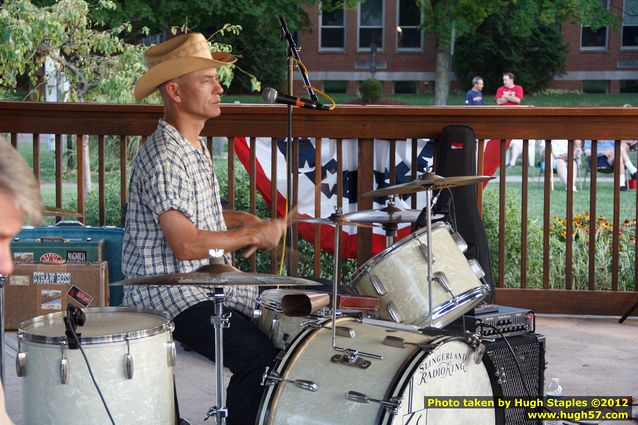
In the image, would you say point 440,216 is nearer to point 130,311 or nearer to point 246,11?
point 130,311

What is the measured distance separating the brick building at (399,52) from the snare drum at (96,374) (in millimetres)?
33912

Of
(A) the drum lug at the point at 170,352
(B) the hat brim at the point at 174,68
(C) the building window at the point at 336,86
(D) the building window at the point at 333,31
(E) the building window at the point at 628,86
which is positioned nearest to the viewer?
(A) the drum lug at the point at 170,352

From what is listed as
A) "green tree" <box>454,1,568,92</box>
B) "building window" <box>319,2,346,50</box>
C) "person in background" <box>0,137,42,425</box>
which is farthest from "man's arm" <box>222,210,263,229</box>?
"building window" <box>319,2,346,50</box>

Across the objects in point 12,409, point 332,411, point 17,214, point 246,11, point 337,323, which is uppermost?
→ point 246,11

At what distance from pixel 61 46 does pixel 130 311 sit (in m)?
7.06

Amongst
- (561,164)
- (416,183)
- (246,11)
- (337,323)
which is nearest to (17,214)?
(337,323)

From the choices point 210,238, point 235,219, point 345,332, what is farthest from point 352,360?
point 235,219

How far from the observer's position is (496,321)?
4.23 meters

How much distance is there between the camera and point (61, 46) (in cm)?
998

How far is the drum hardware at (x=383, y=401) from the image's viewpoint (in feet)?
9.84

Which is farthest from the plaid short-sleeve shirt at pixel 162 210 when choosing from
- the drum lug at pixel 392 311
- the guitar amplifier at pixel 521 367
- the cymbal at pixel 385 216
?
the guitar amplifier at pixel 521 367

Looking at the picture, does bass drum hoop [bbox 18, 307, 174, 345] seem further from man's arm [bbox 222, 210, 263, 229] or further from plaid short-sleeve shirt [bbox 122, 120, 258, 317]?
man's arm [bbox 222, 210, 263, 229]

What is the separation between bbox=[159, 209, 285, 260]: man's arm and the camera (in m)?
3.49

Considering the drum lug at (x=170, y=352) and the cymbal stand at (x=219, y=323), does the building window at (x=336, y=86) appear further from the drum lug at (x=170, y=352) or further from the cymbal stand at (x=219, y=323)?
the drum lug at (x=170, y=352)
